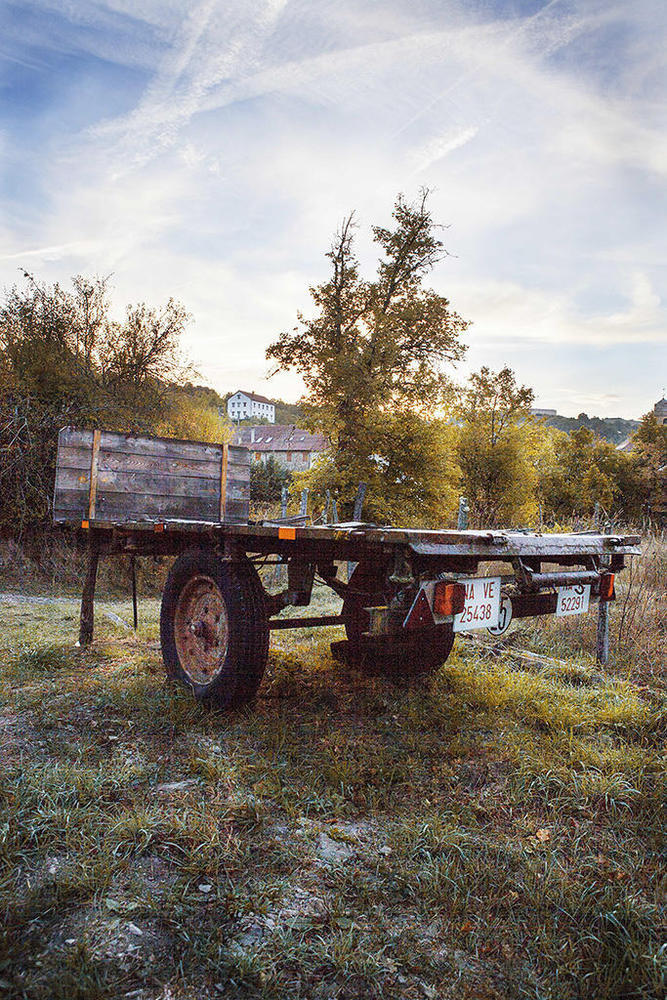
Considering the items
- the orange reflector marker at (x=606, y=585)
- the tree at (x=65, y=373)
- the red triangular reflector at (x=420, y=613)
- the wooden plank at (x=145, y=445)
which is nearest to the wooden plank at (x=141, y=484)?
the wooden plank at (x=145, y=445)

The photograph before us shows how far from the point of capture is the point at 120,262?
1566 cm

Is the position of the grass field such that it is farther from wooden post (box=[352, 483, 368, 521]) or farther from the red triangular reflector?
wooden post (box=[352, 483, 368, 521])

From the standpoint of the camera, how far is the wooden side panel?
17.9 feet

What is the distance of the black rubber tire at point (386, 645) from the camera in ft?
15.4

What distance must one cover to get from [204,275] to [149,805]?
10.9 meters

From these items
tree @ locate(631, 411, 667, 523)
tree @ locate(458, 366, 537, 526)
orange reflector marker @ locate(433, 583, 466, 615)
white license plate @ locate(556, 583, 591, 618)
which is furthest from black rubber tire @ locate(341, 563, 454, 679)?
tree @ locate(631, 411, 667, 523)

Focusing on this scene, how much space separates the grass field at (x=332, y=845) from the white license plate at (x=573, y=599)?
65 cm

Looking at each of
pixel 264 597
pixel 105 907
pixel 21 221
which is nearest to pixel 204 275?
pixel 21 221

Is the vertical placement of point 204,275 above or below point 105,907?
above

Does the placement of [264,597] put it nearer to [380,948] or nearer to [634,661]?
[380,948]

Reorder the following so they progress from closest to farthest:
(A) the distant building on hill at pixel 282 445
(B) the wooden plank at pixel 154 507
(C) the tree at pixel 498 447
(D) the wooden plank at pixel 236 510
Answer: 1. (B) the wooden plank at pixel 154 507
2. (D) the wooden plank at pixel 236 510
3. (C) the tree at pixel 498 447
4. (A) the distant building on hill at pixel 282 445

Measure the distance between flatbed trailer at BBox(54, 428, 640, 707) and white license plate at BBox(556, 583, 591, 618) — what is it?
0.04 feet

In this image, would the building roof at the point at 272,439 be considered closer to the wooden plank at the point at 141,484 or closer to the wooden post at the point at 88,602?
the wooden plank at the point at 141,484

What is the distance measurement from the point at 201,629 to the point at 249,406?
435 feet
